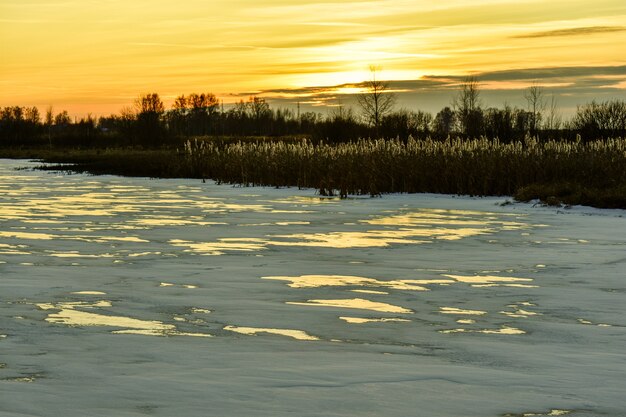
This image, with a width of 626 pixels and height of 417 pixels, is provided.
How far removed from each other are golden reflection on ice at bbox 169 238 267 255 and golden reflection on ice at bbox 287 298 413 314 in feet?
12.1

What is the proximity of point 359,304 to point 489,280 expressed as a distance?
6.28 feet

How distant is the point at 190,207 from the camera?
63.5 ft

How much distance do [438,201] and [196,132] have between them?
477 ft

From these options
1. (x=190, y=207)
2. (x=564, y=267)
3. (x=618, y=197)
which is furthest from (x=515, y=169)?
(x=564, y=267)

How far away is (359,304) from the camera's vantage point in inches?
287

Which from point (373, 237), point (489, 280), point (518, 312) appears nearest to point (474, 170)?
point (373, 237)

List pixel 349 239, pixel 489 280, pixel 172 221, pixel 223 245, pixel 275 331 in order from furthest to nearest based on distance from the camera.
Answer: pixel 172 221, pixel 349 239, pixel 223 245, pixel 489 280, pixel 275 331

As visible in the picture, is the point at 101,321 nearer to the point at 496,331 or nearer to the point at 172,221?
the point at 496,331

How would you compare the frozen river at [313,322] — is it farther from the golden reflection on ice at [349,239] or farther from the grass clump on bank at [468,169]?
the grass clump on bank at [468,169]

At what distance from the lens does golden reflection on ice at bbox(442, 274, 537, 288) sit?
8.31 m

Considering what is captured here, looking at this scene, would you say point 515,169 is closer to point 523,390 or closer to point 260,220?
point 260,220

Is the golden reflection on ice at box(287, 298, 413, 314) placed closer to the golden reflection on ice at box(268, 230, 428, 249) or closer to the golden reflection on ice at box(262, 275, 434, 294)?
the golden reflection on ice at box(262, 275, 434, 294)

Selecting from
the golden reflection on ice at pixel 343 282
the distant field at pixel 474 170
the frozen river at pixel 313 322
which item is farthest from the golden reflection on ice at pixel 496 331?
the distant field at pixel 474 170

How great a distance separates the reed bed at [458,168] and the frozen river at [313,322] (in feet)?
26.4
